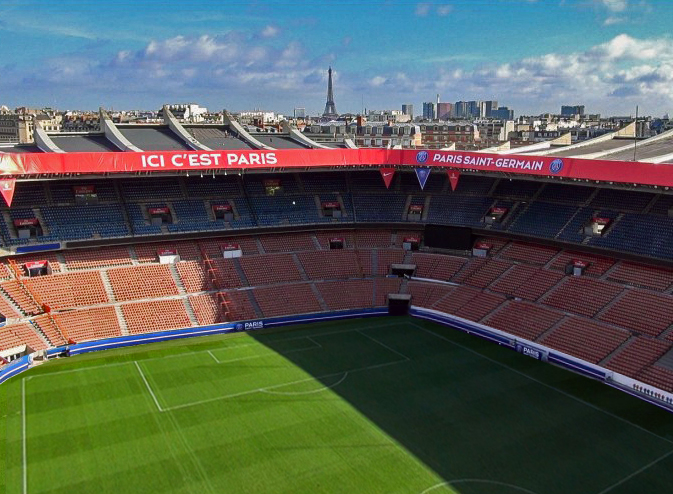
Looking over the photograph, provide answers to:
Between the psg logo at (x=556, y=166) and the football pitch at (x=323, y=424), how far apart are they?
44.0 ft

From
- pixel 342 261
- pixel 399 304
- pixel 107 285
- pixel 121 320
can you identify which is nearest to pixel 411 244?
pixel 342 261

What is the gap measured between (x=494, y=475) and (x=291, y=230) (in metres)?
30.2

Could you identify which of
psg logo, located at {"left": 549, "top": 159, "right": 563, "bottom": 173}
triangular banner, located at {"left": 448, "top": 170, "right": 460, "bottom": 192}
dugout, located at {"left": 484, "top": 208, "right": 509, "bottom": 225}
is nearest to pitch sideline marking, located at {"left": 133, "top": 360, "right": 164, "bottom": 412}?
triangular banner, located at {"left": 448, "top": 170, "right": 460, "bottom": 192}

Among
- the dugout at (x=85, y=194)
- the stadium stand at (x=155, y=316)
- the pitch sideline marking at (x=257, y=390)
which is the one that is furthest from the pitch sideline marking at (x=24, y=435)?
the dugout at (x=85, y=194)

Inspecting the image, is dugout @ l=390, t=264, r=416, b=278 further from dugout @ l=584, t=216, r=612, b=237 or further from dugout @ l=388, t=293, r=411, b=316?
dugout @ l=584, t=216, r=612, b=237

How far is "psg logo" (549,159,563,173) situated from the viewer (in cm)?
4159

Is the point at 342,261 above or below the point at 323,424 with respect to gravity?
above

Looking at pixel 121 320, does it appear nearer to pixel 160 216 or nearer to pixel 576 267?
pixel 160 216

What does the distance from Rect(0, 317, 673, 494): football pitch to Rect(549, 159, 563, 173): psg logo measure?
44.0 ft

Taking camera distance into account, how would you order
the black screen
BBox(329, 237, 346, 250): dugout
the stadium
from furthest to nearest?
1. BBox(329, 237, 346, 250): dugout
2. the black screen
3. the stadium

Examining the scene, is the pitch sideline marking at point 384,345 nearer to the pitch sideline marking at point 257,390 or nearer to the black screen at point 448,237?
the pitch sideline marking at point 257,390

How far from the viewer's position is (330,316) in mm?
43688

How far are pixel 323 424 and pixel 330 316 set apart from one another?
16522mm

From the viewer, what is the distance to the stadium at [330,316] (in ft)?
81.3
